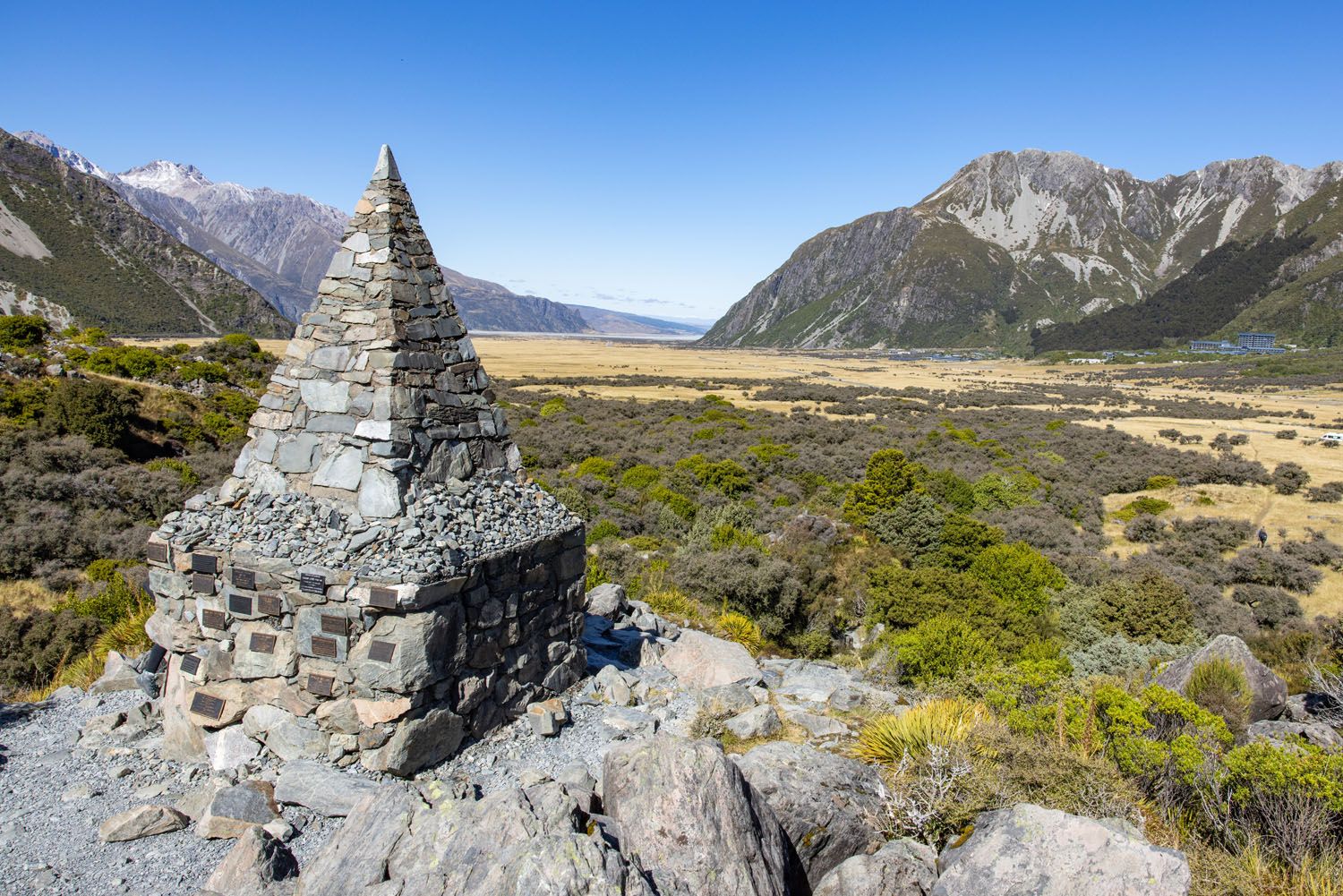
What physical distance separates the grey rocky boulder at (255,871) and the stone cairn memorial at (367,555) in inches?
41.2

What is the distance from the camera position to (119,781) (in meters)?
5.53

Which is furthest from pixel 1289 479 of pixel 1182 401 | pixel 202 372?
pixel 202 372

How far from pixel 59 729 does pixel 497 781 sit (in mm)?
4239

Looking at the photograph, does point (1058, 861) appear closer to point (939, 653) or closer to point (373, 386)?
point (373, 386)

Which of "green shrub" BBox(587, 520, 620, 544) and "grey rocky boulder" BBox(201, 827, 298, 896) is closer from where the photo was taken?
"grey rocky boulder" BBox(201, 827, 298, 896)

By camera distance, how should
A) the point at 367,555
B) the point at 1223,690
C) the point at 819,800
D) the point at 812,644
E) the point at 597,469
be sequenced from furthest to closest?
the point at 597,469
the point at 812,644
the point at 1223,690
the point at 367,555
the point at 819,800

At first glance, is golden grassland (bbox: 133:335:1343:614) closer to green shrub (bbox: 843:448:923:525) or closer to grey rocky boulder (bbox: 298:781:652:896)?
green shrub (bbox: 843:448:923:525)

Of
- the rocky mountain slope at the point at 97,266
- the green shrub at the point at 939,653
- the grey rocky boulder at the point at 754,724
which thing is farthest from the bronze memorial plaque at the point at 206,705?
the rocky mountain slope at the point at 97,266

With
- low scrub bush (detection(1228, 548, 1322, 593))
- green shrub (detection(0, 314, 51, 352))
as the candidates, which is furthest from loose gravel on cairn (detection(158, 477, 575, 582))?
green shrub (detection(0, 314, 51, 352))

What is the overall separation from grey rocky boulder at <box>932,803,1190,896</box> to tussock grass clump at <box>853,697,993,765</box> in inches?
46.2

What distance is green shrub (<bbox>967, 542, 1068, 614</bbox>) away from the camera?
14883mm

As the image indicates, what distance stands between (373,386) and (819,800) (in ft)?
16.1

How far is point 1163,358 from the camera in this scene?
132 m

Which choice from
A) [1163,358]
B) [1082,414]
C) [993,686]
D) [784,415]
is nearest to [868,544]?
[993,686]
